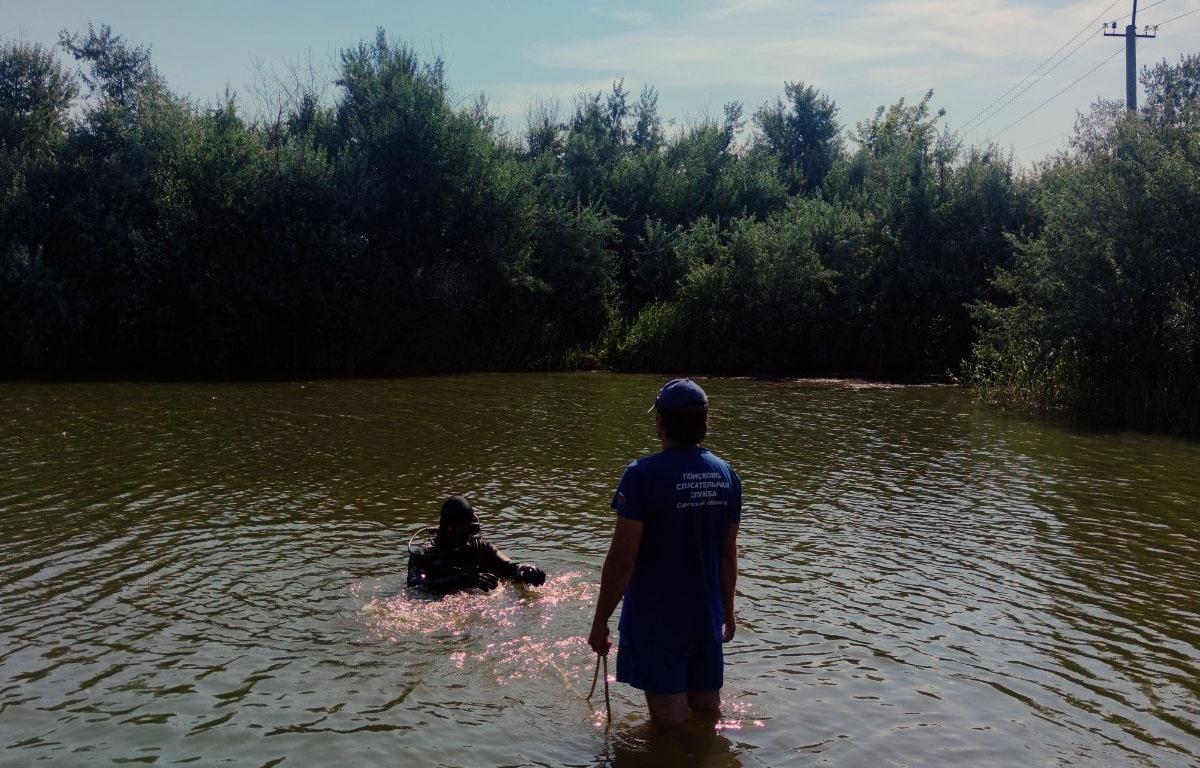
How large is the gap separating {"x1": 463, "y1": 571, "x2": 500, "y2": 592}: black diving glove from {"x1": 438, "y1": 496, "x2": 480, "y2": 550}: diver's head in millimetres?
335

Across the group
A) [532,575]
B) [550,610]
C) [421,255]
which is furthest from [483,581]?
[421,255]

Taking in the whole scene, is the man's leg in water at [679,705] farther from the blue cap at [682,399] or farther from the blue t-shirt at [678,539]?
the blue cap at [682,399]

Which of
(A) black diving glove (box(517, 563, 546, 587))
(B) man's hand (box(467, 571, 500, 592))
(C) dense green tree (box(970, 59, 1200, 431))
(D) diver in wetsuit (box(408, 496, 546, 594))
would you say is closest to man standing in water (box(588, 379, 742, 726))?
(A) black diving glove (box(517, 563, 546, 587))

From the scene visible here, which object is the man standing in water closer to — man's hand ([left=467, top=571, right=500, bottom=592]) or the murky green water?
the murky green water

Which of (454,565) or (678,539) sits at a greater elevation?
(678,539)

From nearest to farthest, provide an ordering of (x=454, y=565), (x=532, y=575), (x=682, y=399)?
(x=682, y=399), (x=532, y=575), (x=454, y=565)

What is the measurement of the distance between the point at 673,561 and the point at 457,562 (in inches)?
183

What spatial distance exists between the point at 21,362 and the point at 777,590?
1269 inches

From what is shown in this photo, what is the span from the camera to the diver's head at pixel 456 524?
946 cm

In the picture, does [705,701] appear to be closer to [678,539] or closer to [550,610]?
[678,539]

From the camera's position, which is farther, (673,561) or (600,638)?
(600,638)

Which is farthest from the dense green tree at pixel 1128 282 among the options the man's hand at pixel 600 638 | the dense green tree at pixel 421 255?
the man's hand at pixel 600 638

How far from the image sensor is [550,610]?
920 cm

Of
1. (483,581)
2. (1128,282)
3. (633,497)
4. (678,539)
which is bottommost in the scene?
(483,581)
